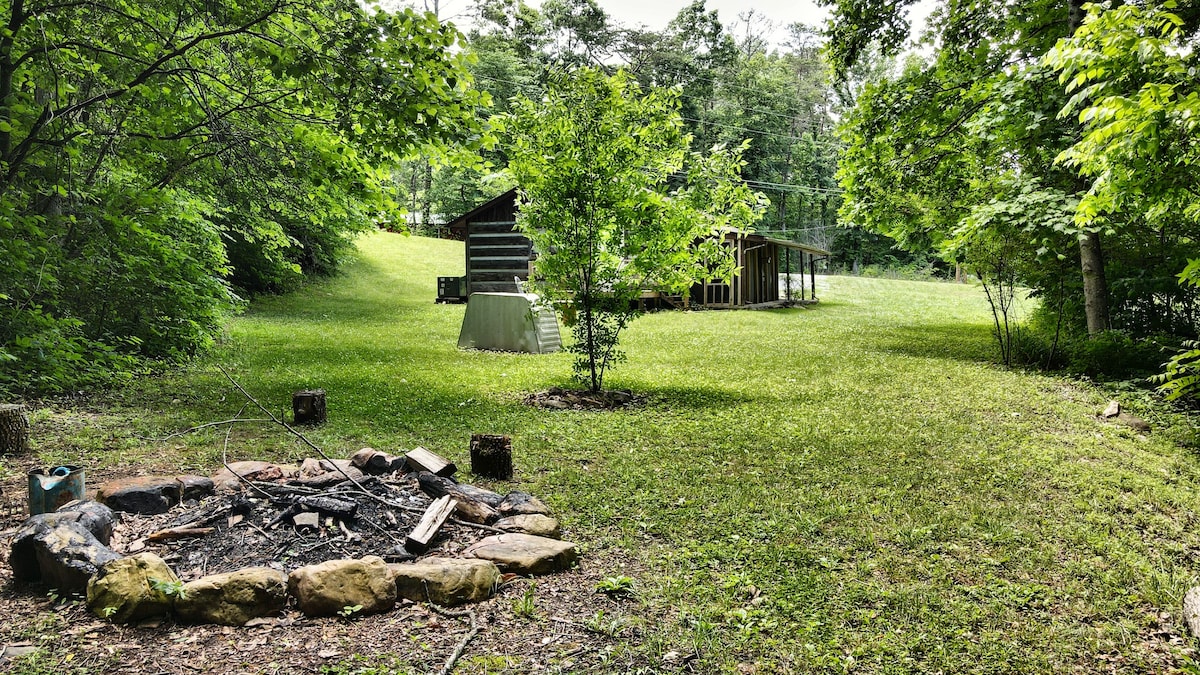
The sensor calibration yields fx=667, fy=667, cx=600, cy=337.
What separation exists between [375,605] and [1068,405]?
8385 millimetres

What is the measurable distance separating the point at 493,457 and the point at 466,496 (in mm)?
965

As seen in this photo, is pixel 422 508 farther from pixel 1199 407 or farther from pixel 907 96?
pixel 907 96

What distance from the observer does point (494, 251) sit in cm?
2466

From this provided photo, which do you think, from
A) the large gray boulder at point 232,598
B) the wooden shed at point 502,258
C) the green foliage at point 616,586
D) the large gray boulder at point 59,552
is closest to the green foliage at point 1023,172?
the green foliage at point 616,586

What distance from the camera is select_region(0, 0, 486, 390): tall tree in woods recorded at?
535 cm

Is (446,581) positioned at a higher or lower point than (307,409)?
lower

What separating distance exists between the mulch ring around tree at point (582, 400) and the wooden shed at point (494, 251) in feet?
53.4

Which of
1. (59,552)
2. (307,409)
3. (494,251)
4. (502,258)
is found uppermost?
(494,251)

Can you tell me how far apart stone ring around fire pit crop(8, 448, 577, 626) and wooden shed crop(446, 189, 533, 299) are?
19.9 m

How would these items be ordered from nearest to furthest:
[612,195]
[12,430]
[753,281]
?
[12,430], [612,195], [753,281]

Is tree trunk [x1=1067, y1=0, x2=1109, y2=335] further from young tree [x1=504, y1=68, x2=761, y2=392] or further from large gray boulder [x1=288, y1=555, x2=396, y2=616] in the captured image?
large gray boulder [x1=288, y1=555, x2=396, y2=616]

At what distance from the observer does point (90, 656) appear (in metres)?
2.75

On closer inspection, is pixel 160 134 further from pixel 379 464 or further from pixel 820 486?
pixel 820 486

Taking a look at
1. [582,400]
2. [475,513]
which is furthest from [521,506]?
[582,400]
